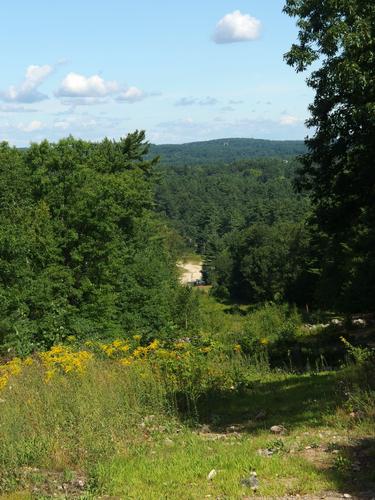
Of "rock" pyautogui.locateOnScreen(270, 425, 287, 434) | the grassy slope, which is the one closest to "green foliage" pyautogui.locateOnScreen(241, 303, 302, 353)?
the grassy slope

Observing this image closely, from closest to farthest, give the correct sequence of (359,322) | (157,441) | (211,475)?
1. (211,475)
2. (157,441)
3. (359,322)

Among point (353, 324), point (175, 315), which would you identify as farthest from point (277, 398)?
point (175, 315)

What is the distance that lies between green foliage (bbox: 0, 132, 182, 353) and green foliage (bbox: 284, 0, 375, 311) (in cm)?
950

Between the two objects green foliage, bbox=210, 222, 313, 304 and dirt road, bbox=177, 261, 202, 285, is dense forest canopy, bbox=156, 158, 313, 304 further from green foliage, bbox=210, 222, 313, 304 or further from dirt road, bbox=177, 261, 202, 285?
dirt road, bbox=177, 261, 202, 285

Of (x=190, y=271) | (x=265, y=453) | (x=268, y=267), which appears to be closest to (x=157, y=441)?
(x=265, y=453)

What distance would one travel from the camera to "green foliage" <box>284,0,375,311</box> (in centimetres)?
746

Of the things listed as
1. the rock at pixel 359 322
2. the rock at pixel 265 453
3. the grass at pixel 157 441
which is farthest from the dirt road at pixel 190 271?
the rock at pixel 265 453

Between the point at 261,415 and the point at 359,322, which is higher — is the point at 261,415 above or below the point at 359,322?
above

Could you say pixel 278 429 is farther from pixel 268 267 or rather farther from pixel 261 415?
pixel 268 267

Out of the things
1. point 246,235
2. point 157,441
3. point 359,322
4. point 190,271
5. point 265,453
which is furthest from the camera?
point 190,271

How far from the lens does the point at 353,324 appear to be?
61.2 ft

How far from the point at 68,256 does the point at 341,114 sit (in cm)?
1589

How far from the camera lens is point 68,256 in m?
23.5

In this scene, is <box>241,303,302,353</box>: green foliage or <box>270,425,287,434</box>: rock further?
<box>241,303,302,353</box>: green foliage
